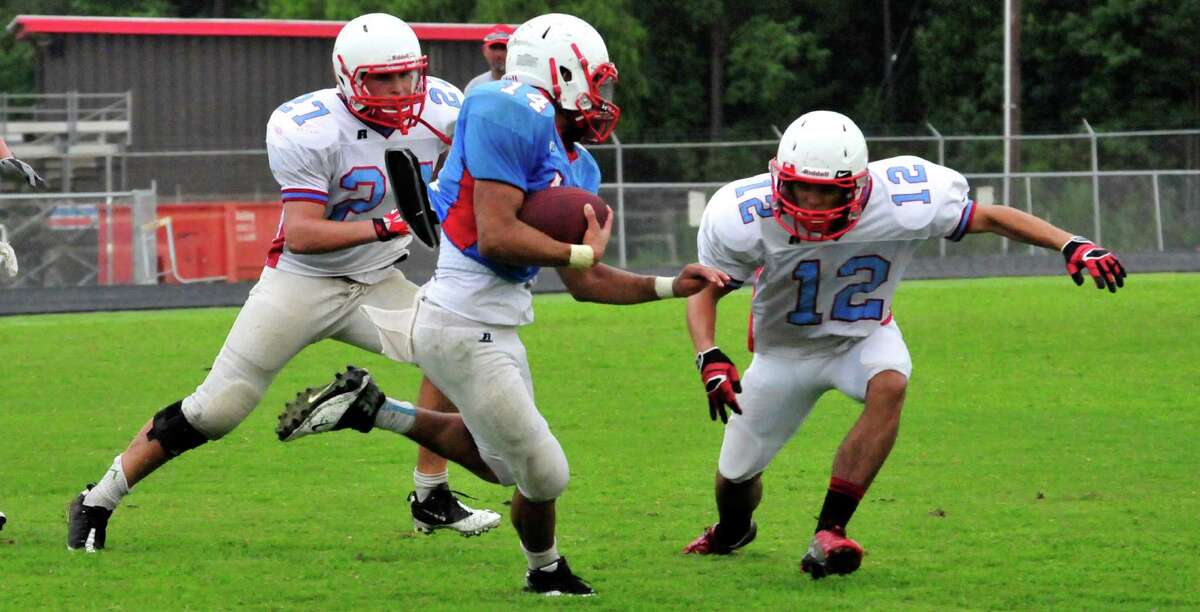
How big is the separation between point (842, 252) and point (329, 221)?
5.98 feet

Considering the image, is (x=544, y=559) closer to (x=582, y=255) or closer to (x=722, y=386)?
(x=722, y=386)

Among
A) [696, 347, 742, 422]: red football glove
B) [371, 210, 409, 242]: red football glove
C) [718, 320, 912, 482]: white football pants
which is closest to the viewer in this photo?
[696, 347, 742, 422]: red football glove

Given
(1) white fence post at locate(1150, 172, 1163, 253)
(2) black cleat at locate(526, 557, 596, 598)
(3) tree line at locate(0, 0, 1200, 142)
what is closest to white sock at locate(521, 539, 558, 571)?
(2) black cleat at locate(526, 557, 596, 598)

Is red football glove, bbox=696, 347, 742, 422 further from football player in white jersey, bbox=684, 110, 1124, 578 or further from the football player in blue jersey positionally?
the football player in blue jersey

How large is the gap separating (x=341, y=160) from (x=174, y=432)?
1.16 meters

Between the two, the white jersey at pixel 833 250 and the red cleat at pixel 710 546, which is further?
the red cleat at pixel 710 546

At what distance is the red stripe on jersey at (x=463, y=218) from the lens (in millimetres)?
5359

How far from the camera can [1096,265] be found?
5.72 metres

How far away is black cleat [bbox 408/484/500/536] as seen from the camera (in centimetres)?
662

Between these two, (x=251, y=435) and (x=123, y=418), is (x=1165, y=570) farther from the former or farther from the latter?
(x=123, y=418)

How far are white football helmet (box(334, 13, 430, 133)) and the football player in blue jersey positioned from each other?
0.88 m

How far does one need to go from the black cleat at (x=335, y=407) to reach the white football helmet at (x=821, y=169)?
1.52 metres

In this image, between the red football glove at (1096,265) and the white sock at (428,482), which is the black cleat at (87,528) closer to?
the white sock at (428,482)

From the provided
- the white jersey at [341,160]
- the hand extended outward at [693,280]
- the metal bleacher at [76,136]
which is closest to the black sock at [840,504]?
the hand extended outward at [693,280]
